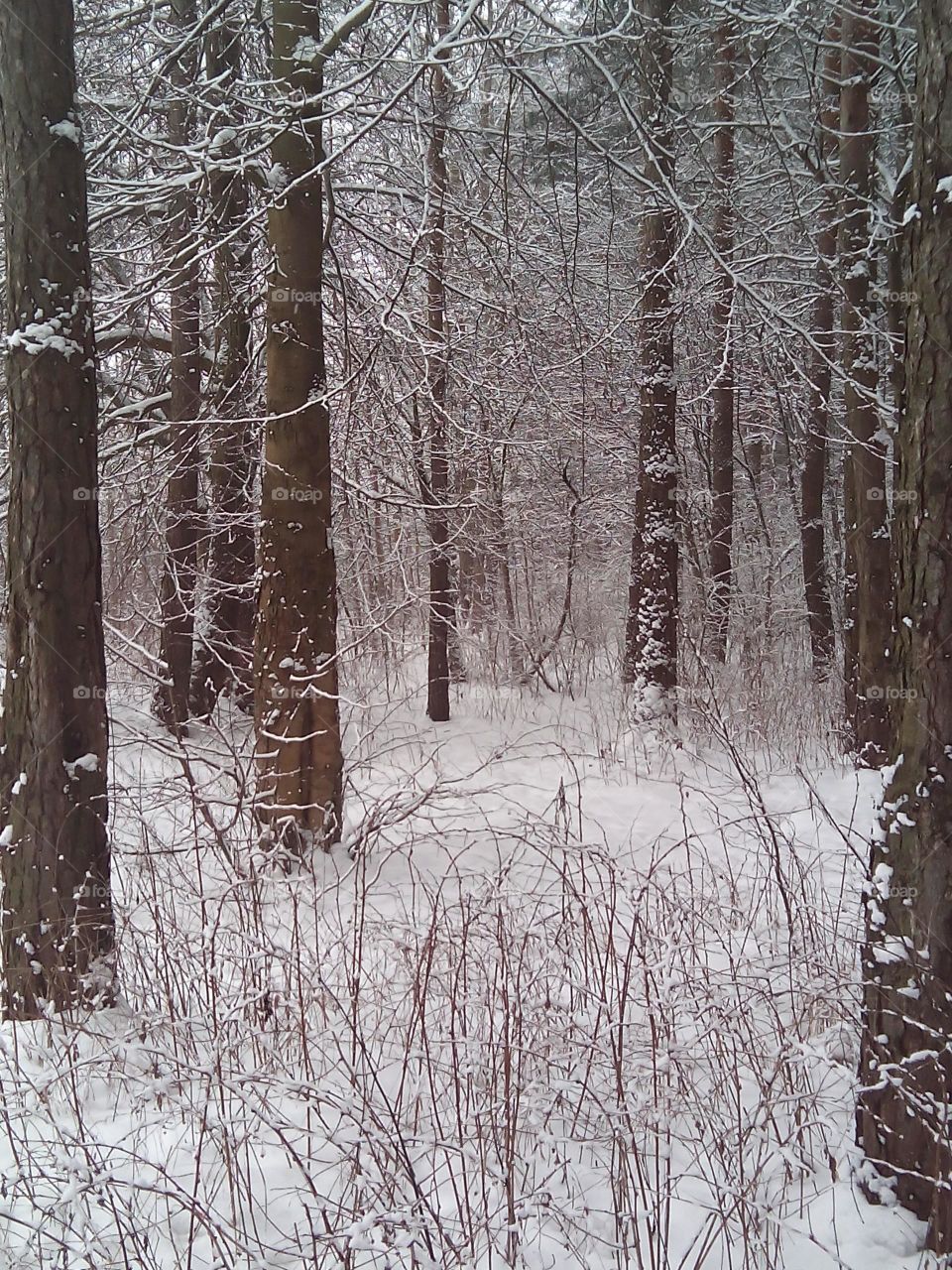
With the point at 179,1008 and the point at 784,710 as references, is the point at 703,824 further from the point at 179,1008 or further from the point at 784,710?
the point at 179,1008

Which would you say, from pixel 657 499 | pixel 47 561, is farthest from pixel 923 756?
pixel 657 499

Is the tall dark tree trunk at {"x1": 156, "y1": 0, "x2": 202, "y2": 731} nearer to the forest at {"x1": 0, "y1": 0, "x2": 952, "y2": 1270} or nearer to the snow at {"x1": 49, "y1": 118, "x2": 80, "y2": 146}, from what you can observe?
the forest at {"x1": 0, "y1": 0, "x2": 952, "y2": 1270}

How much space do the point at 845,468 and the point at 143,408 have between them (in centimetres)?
639

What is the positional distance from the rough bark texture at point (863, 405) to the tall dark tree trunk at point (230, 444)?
15.2 feet

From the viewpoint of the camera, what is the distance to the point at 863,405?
6723 millimetres

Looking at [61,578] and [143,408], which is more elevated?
[143,408]

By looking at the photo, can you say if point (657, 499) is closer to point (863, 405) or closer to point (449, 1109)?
point (863, 405)

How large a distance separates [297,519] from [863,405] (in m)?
4.52

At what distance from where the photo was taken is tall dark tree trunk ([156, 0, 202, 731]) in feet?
24.0

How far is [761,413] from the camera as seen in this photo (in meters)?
14.4

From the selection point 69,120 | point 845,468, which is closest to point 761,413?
point 845,468

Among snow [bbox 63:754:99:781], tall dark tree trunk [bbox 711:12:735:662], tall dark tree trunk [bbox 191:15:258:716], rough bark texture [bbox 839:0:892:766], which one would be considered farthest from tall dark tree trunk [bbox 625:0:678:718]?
snow [bbox 63:754:99:781]

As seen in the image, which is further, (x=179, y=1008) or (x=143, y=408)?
(x=143, y=408)

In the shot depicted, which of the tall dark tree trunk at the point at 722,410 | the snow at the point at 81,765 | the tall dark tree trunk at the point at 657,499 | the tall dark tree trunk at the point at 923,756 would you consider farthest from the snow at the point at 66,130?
the tall dark tree trunk at the point at 722,410
